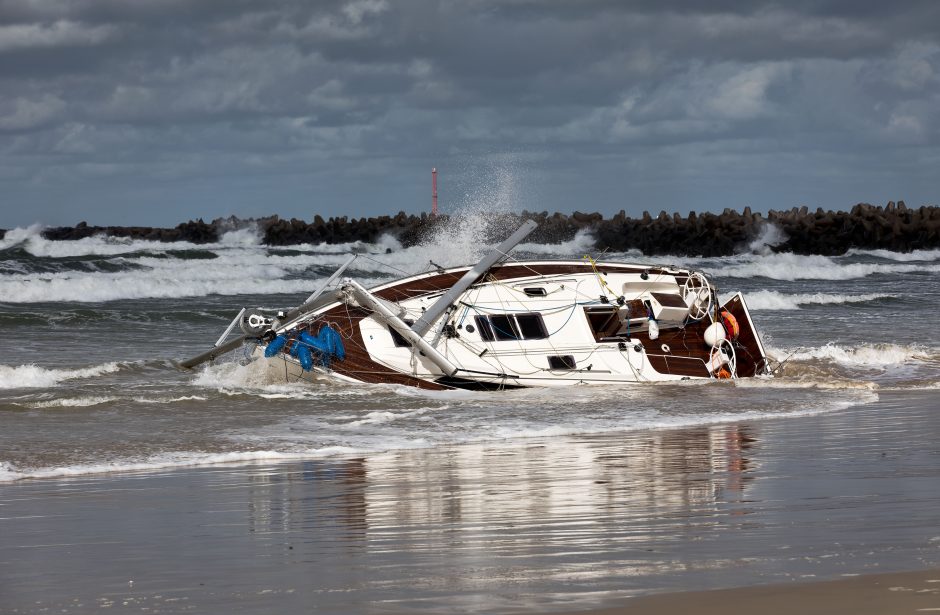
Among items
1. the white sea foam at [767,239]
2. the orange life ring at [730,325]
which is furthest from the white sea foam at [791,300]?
the white sea foam at [767,239]

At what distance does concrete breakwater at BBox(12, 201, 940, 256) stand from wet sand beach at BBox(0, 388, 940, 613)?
40245 mm

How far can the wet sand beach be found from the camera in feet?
17.7

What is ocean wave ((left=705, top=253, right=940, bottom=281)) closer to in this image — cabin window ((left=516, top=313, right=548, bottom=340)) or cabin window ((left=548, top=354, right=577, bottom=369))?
cabin window ((left=516, top=313, right=548, bottom=340))

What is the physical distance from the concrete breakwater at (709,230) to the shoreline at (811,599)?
44.0 metres

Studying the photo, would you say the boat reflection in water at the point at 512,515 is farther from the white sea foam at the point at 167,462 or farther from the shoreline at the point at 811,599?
the white sea foam at the point at 167,462

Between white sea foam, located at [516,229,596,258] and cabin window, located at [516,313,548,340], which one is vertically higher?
white sea foam, located at [516,229,596,258]

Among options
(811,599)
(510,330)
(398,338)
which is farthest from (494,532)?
(510,330)

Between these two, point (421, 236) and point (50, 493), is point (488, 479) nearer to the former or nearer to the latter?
point (50, 493)

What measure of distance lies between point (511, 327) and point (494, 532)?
8545 millimetres

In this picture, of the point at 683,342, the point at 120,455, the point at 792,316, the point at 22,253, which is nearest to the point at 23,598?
the point at 120,455

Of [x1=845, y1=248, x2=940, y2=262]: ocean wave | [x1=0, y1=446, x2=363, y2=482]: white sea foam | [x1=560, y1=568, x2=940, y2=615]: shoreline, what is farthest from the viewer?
[x1=845, y1=248, x2=940, y2=262]: ocean wave

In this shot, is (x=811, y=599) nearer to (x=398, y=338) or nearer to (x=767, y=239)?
(x=398, y=338)

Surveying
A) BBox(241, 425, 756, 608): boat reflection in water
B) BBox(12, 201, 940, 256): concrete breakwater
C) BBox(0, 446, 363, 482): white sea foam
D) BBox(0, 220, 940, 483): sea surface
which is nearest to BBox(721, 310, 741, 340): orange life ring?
BBox(0, 220, 940, 483): sea surface

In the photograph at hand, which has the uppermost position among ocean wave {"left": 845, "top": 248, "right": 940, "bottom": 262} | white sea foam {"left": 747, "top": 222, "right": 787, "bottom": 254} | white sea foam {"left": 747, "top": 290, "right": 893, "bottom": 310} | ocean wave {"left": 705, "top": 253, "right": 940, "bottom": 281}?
white sea foam {"left": 747, "top": 222, "right": 787, "bottom": 254}
